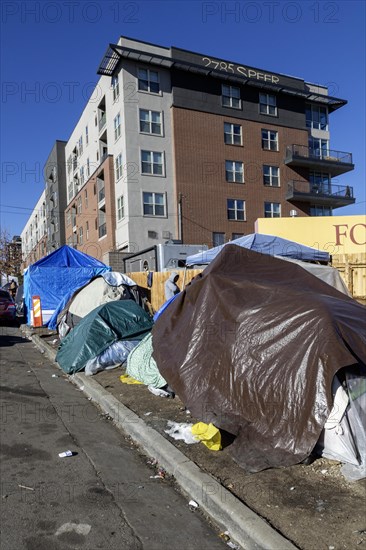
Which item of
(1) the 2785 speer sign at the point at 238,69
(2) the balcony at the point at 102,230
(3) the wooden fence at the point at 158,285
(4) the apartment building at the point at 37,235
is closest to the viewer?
(3) the wooden fence at the point at 158,285

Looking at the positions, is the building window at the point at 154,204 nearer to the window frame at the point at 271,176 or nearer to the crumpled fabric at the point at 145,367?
the window frame at the point at 271,176

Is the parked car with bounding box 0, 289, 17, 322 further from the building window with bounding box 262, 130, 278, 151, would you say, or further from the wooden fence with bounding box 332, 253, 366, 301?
the building window with bounding box 262, 130, 278, 151

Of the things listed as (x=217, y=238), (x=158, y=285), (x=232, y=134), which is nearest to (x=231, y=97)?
(x=232, y=134)

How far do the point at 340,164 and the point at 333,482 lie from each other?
124 feet

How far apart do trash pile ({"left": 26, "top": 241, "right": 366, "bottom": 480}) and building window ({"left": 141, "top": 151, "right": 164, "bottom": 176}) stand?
81.7ft

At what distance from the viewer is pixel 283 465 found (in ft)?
13.2

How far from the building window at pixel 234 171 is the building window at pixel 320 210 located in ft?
25.7

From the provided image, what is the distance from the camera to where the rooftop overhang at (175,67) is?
29.4 metres

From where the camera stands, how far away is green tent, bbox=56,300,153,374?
28.9ft

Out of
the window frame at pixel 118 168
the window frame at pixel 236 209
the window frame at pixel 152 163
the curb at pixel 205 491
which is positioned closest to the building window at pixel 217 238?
the window frame at pixel 236 209

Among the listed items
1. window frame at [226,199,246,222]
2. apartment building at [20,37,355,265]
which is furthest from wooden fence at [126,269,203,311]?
window frame at [226,199,246,222]

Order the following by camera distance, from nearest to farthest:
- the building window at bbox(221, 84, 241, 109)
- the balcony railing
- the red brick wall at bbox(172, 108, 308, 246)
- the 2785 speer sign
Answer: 1. the red brick wall at bbox(172, 108, 308, 246)
2. the 2785 speer sign
3. the building window at bbox(221, 84, 241, 109)
4. the balcony railing

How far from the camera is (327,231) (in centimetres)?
1828

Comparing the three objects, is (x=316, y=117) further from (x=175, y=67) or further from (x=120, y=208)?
(x=120, y=208)
